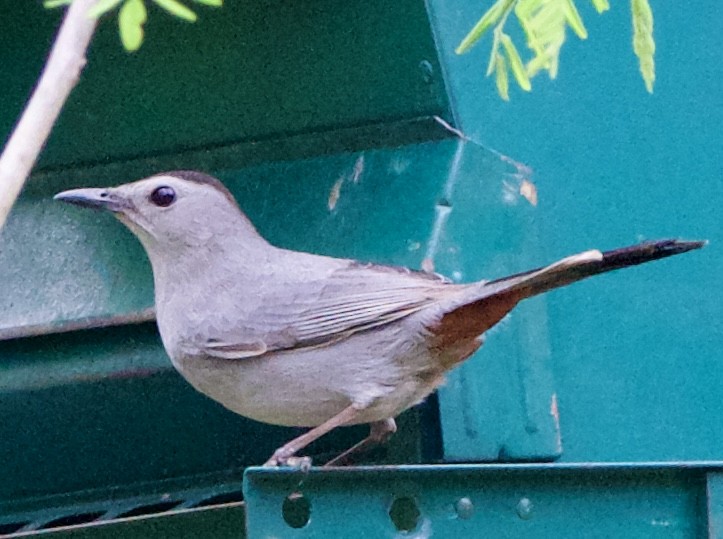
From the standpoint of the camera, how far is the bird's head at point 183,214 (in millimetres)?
3680

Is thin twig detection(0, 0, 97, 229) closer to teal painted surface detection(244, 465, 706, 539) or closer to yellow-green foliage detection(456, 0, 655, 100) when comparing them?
yellow-green foliage detection(456, 0, 655, 100)

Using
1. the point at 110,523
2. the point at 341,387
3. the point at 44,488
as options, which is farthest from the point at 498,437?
the point at 44,488

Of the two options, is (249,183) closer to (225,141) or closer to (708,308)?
(225,141)

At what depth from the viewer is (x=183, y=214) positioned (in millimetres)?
3729

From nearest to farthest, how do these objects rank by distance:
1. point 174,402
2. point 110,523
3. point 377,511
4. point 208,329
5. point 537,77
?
point 377,511
point 110,523
point 208,329
point 174,402
point 537,77

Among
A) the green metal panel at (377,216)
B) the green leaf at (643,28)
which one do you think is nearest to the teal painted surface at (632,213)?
the green metal panel at (377,216)

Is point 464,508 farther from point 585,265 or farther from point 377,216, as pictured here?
point 377,216

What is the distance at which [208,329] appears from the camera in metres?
3.48

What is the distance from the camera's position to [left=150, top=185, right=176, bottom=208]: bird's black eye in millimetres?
3680

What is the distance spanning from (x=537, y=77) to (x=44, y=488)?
1.82 m

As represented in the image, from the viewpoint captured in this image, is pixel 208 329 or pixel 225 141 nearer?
pixel 208 329

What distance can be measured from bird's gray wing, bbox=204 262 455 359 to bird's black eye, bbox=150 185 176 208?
0.43 m

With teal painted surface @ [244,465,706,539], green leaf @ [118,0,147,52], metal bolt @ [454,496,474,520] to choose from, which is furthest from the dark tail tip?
green leaf @ [118,0,147,52]

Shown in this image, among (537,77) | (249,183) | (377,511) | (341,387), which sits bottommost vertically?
(377,511)
